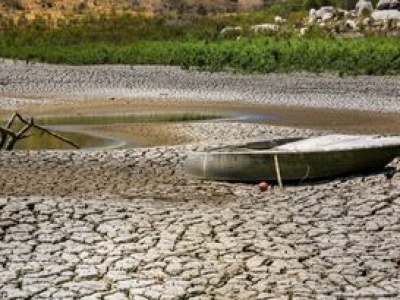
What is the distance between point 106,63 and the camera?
43.4m

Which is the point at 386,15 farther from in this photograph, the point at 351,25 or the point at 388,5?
the point at 351,25

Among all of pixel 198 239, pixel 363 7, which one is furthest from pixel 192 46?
pixel 198 239

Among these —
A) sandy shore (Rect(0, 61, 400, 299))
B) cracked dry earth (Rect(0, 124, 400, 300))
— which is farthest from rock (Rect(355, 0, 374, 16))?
cracked dry earth (Rect(0, 124, 400, 300))

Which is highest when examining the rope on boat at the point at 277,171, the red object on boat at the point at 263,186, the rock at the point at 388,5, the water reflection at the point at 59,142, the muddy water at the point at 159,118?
the rock at the point at 388,5

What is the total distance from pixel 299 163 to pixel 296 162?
5 centimetres

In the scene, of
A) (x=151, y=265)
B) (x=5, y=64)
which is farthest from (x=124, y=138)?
(x=5, y=64)

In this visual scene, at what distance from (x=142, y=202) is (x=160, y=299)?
3.66m

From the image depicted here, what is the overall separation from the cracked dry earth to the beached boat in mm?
205

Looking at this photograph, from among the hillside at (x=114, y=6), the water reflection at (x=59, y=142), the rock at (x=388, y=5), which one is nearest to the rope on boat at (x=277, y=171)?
the water reflection at (x=59, y=142)

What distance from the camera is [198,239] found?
370 inches

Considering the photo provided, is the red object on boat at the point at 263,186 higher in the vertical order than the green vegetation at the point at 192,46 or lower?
higher

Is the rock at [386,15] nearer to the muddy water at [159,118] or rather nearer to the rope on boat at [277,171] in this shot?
the muddy water at [159,118]

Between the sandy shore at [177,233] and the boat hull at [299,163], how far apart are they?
0.18 meters

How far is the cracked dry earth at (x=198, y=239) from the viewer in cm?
797
